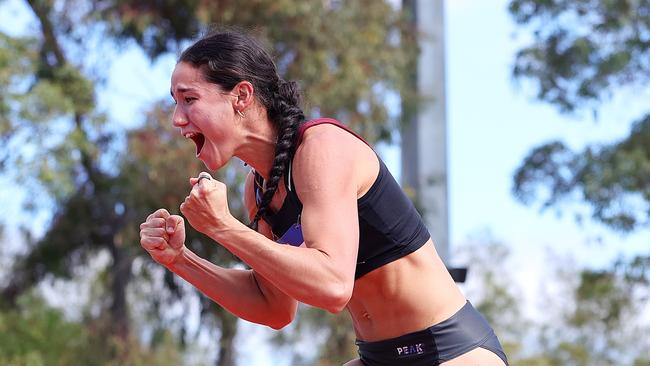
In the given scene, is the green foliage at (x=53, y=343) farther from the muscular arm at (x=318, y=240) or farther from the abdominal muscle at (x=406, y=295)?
the muscular arm at (x=318, y=240)

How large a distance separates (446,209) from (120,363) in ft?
17.1

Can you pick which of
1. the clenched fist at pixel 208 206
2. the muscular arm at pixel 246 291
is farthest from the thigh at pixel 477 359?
the clenched fist at pixel 208 206

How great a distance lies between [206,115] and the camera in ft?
10.6

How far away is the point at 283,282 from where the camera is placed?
115 inches

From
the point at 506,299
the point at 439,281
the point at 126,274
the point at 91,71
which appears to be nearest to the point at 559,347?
the point at 506,299

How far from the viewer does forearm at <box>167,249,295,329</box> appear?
140 inches

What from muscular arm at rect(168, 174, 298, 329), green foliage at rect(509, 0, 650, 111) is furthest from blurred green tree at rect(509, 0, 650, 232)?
muscular arm at rect(168, 174, 298, 329)

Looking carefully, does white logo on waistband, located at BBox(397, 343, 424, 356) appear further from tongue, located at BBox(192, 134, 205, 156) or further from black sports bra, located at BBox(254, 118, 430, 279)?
tongue, located at BBox(192, 134, 205, 156)

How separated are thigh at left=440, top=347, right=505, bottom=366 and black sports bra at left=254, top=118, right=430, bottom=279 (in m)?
0.36

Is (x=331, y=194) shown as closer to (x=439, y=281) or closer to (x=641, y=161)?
(x=439, y=281)

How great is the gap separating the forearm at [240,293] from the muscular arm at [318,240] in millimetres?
573

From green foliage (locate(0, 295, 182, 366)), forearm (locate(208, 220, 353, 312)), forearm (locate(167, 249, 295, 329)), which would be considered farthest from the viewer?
green foliage (locate(0, 295, 182, 366))

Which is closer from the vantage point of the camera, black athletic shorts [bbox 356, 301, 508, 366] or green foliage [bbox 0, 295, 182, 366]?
black athletic shorts [bbox 356, 301, 508, 366]

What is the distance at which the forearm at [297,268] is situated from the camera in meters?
2.90
